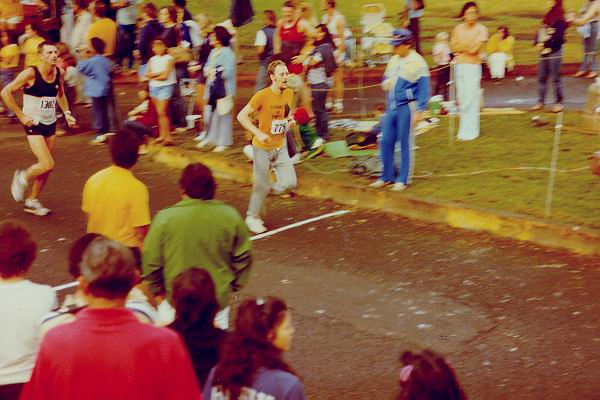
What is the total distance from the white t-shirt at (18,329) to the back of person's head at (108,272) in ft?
2.24

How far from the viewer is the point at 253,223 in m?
10.6

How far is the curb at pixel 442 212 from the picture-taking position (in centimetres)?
965

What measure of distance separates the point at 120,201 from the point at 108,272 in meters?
2.84

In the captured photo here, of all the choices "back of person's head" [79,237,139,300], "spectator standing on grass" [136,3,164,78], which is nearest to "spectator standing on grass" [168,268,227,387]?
"back of person's head" [79,237,139,300]

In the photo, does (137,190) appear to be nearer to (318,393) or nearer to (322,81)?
(318,393)

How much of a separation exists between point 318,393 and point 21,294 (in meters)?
2.69

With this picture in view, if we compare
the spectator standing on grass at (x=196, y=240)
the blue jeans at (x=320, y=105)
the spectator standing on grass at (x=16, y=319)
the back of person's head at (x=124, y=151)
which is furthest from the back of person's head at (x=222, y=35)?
the spectator standing on grass at (x=16, y=319)

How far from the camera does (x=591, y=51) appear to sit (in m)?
18.2

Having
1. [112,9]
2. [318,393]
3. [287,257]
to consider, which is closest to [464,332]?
[318,393]

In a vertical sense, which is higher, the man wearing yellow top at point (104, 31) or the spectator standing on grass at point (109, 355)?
the spectator standing on grass at point (109, 355)

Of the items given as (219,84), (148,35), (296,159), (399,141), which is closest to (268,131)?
(399,141)

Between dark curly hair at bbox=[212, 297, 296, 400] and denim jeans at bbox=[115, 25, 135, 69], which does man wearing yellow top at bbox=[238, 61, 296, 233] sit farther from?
denim jeans at bbox=[115, 25, 135, 69]

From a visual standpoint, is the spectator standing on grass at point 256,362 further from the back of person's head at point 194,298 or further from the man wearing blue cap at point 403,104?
the man wearing blue cap at point 403,104

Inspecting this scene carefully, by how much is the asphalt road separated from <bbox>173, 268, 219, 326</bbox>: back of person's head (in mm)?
2385
